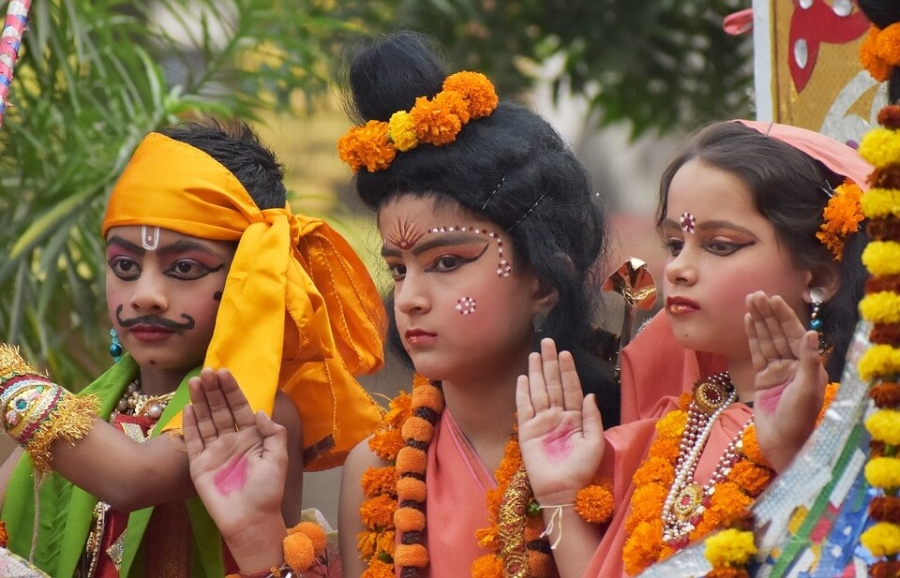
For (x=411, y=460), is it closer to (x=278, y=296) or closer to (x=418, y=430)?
(x=418, y=430)

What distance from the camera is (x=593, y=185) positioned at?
3.35 meters

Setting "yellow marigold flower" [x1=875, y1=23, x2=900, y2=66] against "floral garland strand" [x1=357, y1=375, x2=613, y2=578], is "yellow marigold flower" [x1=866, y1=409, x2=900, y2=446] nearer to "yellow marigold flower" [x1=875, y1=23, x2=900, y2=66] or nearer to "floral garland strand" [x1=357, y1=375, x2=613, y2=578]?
"yellow marigold flower" [x1=875, y1=23, x2=900, y2=66]

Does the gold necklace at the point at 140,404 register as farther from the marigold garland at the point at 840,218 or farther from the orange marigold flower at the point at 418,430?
the marigold garland at the point at 840,218

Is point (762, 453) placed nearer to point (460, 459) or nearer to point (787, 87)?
point (460, 459)

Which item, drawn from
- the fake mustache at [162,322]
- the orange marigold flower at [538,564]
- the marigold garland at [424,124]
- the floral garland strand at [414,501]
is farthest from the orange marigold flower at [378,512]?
the marigold garland at [424,124]

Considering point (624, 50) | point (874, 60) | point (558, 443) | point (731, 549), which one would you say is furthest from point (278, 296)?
point (624, 50)

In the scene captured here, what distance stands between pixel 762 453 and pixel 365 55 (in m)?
1.32

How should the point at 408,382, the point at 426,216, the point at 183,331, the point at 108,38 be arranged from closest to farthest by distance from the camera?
the point at 426,216, the point at 183,331, the point at 408,382, the point at 108,38

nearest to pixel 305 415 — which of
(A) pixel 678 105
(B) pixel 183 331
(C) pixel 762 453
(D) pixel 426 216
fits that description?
(B) pixel 183 331

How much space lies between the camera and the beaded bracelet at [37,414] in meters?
2.99

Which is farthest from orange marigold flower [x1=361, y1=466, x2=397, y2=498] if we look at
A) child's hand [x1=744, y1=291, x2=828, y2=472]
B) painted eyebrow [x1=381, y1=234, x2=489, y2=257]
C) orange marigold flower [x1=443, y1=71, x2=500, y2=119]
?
child's hand [x1=744, y1=291, x2=828, y2=472]

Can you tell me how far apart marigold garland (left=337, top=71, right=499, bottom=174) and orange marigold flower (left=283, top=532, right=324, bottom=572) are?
825mm

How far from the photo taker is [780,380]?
251 centimetres

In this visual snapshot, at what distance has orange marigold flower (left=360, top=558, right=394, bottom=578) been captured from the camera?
10.2 ft
